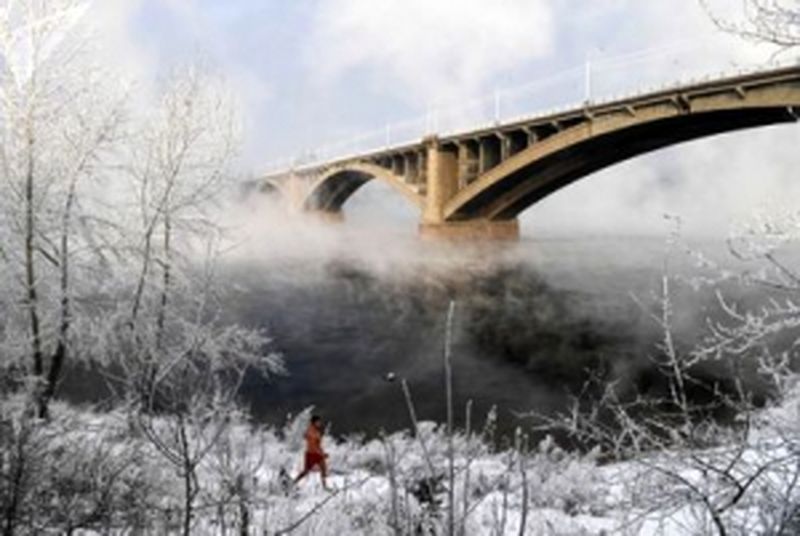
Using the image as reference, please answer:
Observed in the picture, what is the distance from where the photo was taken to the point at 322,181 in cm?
5962

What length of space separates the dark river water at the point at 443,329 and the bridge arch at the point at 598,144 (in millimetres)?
4211

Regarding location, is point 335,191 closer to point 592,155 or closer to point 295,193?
point 295,193

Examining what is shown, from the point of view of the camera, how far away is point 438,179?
4634 cm

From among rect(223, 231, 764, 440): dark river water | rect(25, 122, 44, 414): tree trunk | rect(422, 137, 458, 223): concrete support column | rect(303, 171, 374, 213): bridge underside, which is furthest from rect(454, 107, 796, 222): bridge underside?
rect(25, 122, 44, 414): tree trunk

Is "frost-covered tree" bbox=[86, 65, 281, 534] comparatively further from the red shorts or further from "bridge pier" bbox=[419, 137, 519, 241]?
"bridge pier" bbox=[419, 137, 519, 241]

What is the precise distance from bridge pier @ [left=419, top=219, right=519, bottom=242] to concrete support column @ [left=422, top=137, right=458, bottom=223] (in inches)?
21.6

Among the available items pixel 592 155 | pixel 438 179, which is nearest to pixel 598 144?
pixel 592 155

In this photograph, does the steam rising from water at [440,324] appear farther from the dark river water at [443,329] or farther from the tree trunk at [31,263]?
the tree trunk at [31,263]

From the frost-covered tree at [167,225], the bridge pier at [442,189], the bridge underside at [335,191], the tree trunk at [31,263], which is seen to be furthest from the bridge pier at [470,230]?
the tree trunk at [31,263]

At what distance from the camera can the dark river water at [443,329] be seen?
16.9 metres

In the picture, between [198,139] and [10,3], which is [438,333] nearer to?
[198,139]

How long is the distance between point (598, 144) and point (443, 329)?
55.0 ft

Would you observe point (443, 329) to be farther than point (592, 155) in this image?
No

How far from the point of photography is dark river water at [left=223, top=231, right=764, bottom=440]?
16859 millimetres
